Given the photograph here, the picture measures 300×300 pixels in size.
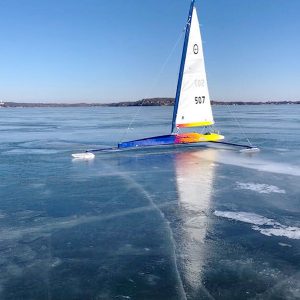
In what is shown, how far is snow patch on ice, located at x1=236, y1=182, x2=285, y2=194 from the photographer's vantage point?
12.4 m

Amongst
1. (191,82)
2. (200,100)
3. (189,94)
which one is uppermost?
(191,82)

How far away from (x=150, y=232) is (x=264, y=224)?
2.82 m

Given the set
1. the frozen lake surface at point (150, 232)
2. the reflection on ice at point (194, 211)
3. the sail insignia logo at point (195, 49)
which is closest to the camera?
the frozen lake surface at point (150, 232)

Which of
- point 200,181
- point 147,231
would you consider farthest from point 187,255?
point 200,181

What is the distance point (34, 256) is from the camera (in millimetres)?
7500

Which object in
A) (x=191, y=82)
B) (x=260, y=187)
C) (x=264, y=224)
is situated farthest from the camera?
(x=191, y=82)

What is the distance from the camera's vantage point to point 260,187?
1299 centimetres

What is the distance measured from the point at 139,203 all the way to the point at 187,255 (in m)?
3.92

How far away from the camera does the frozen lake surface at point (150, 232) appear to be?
6328 mm

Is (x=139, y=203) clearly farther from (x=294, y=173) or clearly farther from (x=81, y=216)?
(x=294, y=173)

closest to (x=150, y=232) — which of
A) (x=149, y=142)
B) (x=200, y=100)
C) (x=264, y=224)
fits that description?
(x=264, y=224)

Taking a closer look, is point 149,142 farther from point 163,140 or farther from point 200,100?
point 200,100

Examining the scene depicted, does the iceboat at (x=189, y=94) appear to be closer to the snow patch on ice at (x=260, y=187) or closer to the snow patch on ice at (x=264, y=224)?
the snow patch on ice at (x=260, y=187)

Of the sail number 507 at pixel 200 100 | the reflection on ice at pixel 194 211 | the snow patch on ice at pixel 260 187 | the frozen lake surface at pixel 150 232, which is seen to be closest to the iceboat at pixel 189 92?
the sail number 507 at pixel 200 100
